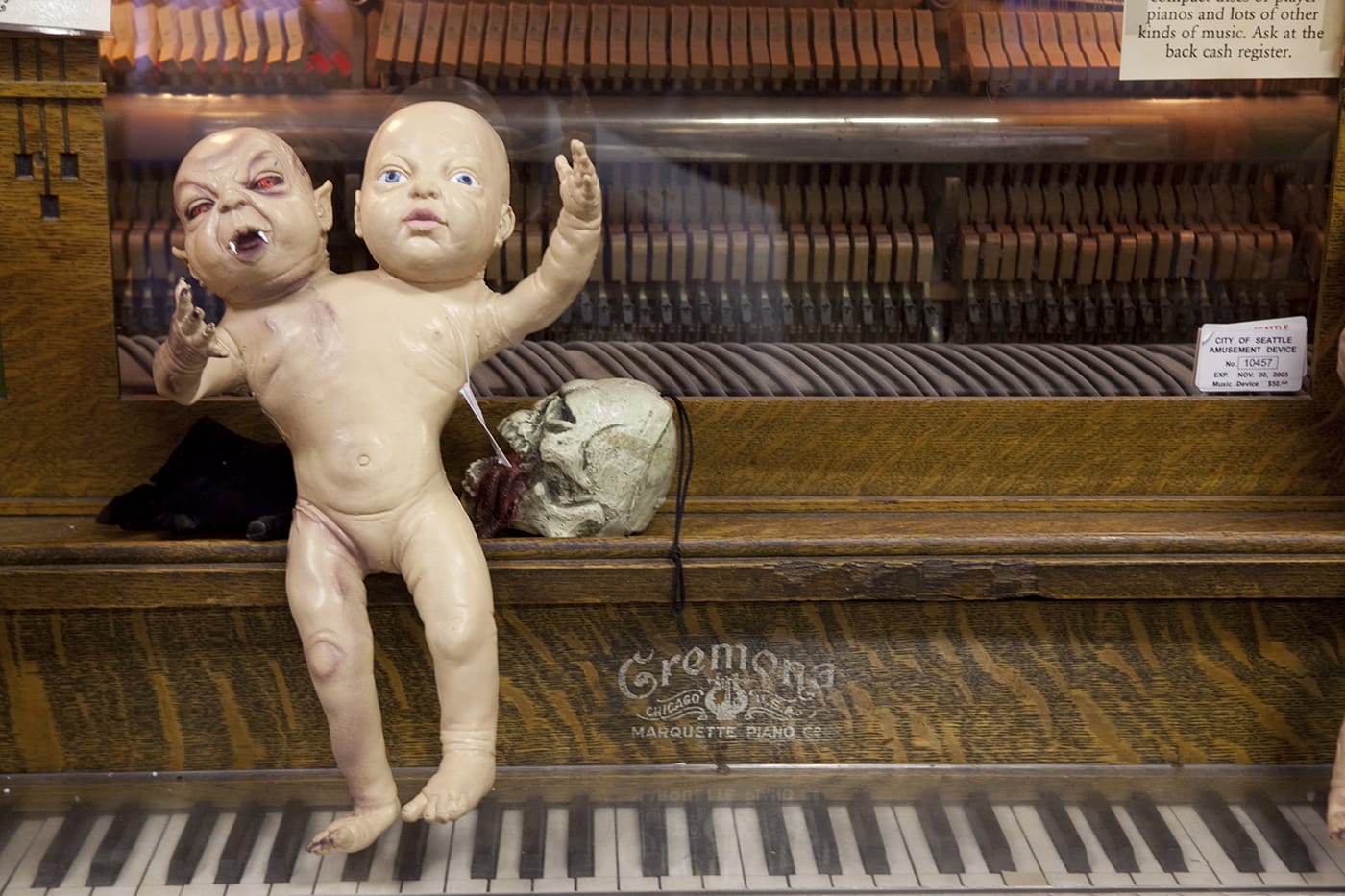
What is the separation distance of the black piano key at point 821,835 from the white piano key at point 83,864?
3.15 feet

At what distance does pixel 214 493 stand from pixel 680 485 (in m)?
0.63

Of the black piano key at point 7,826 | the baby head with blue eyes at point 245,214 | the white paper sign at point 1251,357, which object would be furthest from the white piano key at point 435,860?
the white paper sign at point 1251,357

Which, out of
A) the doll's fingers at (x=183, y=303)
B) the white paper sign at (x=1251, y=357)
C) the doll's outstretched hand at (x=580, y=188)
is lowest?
the white paper sign at (x=1251, y=357)

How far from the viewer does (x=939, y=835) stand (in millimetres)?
1956

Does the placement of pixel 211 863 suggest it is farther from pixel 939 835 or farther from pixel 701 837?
pixel 939 835

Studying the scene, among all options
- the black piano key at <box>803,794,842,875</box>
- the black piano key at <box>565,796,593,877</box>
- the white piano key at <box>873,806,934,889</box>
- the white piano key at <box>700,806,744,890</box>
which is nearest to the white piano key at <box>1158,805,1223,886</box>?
the white piano key at <box>873,806,934,889</box>

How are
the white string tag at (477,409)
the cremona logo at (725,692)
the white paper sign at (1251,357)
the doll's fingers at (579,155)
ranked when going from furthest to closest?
1. the white paper sign at (1251,357)
2. the cremona logo at (725,692)
3. the white string tag at (477,409)
4. the doll's fingers at (579,155)

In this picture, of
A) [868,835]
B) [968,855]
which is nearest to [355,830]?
[868,835]

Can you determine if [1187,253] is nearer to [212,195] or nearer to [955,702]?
[955,702]

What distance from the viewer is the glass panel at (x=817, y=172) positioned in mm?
2008

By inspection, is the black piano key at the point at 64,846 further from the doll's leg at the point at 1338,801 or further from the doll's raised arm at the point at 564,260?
the doll's leg at the point at 1338,801

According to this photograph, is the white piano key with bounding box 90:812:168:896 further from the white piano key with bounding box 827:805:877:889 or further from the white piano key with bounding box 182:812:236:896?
the white piano key with bounding box 827:805:877:889

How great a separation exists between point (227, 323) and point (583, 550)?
0.54 meters

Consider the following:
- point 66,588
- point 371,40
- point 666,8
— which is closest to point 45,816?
point 66,588
